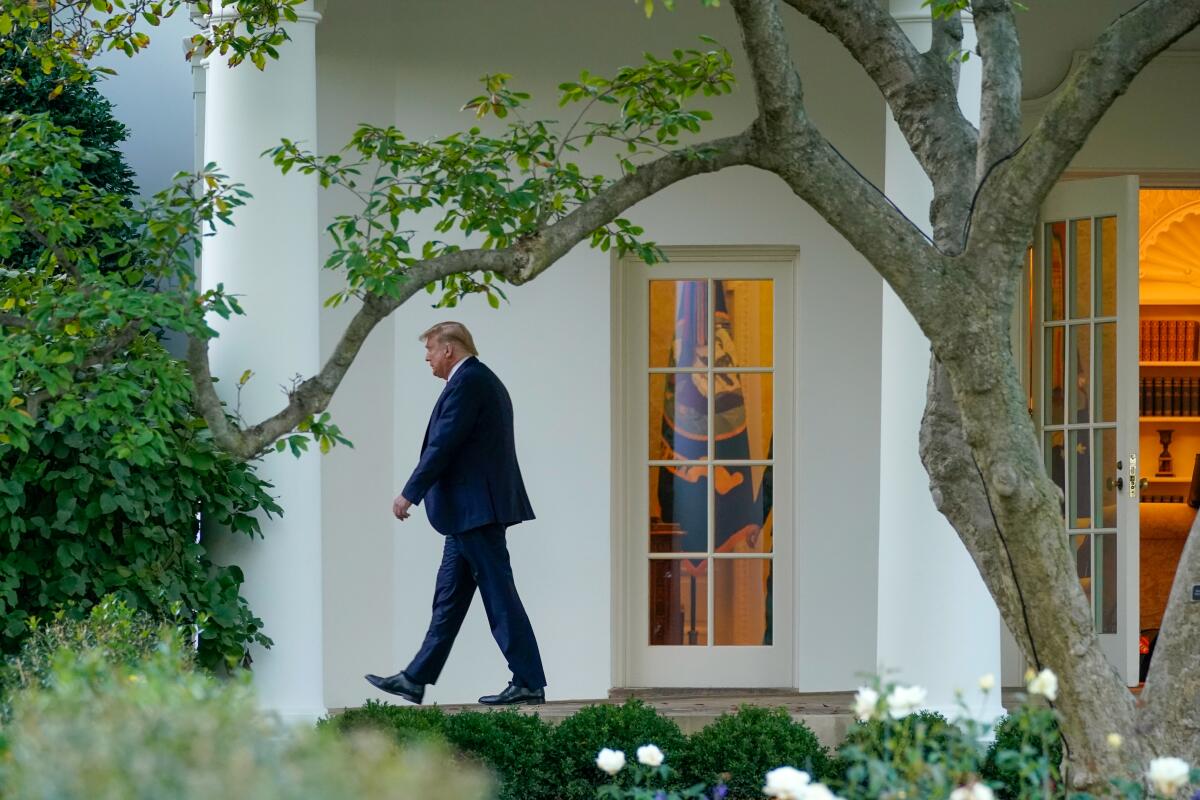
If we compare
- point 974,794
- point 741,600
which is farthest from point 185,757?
point 741,600

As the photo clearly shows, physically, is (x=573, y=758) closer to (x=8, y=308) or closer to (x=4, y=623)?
(x=4, y=623)

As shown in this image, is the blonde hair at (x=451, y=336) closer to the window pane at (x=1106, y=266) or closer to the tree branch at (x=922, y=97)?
the tree branch at (x=922, y=97)

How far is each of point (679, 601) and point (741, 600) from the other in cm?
36

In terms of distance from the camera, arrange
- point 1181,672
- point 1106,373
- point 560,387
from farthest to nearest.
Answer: point 1106,373 → point 560,387 → point 1181,672

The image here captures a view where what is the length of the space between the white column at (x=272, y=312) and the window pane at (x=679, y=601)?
275cm

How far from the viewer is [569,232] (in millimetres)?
4727

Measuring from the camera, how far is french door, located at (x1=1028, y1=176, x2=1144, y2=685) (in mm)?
8664

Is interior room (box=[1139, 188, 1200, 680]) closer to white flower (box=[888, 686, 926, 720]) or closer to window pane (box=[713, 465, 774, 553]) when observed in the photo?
window pane (box=[713, 465, 774, 553])

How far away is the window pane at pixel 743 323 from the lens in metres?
8.98

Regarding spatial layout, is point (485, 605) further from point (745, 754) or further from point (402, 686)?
point (745, 754)

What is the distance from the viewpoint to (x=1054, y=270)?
896cm

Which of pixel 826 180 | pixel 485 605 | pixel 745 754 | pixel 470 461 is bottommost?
pixel 745 754

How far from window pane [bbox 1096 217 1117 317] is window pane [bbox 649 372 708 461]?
2277 mm

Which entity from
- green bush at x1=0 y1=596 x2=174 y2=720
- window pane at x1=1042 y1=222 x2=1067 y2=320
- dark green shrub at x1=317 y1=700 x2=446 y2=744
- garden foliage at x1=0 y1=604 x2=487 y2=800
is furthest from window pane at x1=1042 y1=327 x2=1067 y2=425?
garden foliage at x1=0 y1=604 x2=487 y2=800
